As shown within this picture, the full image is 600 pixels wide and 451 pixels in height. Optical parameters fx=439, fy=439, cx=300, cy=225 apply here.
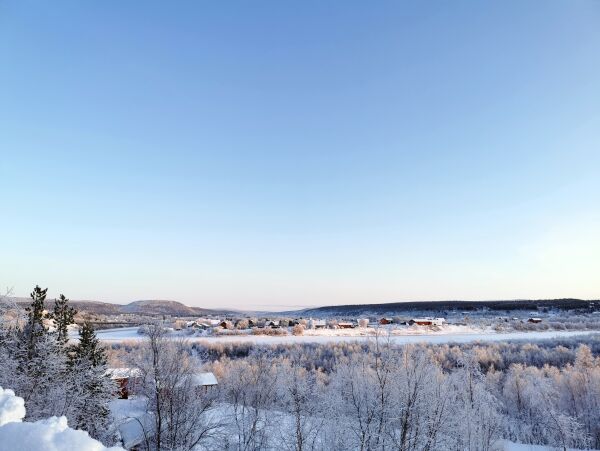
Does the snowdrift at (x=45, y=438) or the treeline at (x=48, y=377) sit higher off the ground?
the snowdrift at (x=45, y=438)

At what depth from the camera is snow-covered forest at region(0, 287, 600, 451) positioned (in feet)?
75.5

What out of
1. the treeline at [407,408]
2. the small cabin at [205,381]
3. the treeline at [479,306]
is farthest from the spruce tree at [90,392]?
the treeline at [479,306]

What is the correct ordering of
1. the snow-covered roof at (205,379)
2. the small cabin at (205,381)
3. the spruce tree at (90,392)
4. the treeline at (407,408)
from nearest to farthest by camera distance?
1. the spruce tree at (90,392)
2. the treeline at (407,408)
3. the small cabin at (205,381)
4. the snow-covered roof at (205,379)

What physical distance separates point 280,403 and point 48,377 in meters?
17.5

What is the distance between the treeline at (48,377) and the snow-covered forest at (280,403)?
0.07m

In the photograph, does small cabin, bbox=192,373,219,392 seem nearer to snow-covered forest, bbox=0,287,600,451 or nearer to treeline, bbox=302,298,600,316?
snow-covered forest, bbox=0,287,600,451

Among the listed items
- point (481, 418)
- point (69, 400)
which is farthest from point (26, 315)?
point (481, 418)

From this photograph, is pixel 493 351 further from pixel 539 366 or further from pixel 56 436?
pixel 56 436

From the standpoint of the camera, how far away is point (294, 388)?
28734mm

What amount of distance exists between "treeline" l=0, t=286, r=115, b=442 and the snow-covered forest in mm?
66

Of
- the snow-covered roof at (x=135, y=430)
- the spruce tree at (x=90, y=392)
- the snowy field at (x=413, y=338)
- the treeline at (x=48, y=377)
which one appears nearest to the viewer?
the treeline at (x=48, y=377)

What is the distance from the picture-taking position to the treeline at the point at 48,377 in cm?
2105

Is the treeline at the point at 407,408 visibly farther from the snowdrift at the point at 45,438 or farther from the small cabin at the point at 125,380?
the snowdrift at the point at 45,438

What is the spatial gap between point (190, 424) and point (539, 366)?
1619 inches
